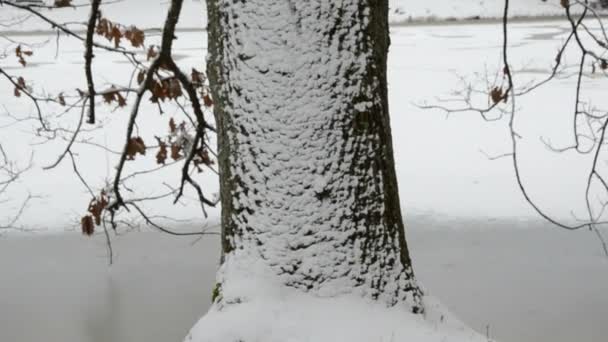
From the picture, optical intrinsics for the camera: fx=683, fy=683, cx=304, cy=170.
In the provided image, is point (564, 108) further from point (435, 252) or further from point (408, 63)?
point (435, 252)

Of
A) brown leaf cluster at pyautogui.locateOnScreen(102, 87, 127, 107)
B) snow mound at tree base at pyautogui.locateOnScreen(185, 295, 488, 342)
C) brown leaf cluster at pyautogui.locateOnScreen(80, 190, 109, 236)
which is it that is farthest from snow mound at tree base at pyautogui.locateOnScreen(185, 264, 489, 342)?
brown leaf cluster at pyautogui.locateOnScreen(80, 190, 109, 236)

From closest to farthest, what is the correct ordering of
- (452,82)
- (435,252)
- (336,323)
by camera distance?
(336,323) → (435,252) → (452,82)

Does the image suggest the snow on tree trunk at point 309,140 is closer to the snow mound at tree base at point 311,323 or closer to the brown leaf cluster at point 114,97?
the snow mound at tree base at point 311,323

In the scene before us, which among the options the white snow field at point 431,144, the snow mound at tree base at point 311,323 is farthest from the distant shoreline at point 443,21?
the snow mound at tree base at point 311,323

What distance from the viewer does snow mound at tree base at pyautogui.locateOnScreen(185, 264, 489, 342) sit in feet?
5.30

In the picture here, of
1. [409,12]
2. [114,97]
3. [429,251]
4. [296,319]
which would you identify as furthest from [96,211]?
[409,12]

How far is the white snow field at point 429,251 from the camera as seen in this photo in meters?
5.09

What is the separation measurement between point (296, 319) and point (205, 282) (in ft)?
13.7

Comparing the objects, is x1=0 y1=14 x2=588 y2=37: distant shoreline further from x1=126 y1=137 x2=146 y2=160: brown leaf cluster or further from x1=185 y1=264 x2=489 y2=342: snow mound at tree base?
x1=185 y1=264 x2=489 y2=342: snow mound at tree base

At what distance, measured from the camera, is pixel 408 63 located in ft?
41.1

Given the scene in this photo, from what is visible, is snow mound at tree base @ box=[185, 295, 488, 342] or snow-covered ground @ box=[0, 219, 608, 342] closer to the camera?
snow mound at tree base @ box=[185, 295, 488, 342]

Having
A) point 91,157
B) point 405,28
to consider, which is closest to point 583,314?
point 91,157

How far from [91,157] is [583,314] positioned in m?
5.86

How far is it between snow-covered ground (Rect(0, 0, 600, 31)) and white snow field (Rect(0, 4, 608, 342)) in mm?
10772
